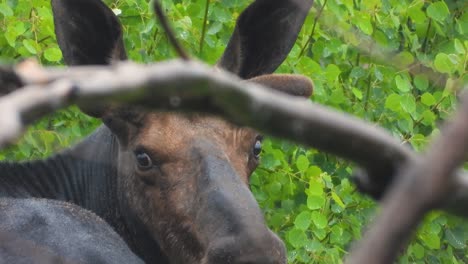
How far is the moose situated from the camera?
14.8 ft

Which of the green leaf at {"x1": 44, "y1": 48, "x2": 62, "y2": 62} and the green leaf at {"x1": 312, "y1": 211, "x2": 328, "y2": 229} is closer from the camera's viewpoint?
the green leaf at {"x1": 44, "y1": 48, "x2": 62, "y2": 62}


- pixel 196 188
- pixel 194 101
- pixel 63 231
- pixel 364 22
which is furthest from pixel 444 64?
pixel 194 101

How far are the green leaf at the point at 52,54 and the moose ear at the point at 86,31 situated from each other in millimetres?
915

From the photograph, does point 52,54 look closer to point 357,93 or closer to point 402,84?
point 357,93

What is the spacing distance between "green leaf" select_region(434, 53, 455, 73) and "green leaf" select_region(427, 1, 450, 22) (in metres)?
0.50

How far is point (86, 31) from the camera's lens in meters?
5.54

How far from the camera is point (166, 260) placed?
16.8ft

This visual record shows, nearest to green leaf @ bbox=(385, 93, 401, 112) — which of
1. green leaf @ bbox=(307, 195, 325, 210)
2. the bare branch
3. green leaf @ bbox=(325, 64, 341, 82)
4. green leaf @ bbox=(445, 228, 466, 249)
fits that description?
green leaf @ bbox=(325, 64, 341, 82)

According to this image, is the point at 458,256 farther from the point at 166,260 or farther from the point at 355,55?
the point at 166,260

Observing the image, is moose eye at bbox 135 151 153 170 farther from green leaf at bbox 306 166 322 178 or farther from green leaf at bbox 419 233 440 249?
green leaf at bbox 419 233 440 249

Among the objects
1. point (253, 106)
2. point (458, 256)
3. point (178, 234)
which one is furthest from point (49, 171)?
point (253, 106)

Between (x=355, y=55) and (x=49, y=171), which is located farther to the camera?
(x=355, y=55)

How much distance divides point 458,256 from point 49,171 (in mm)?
3295

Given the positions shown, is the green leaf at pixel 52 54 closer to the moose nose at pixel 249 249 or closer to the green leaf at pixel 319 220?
the green leaf at pixel 319 220
